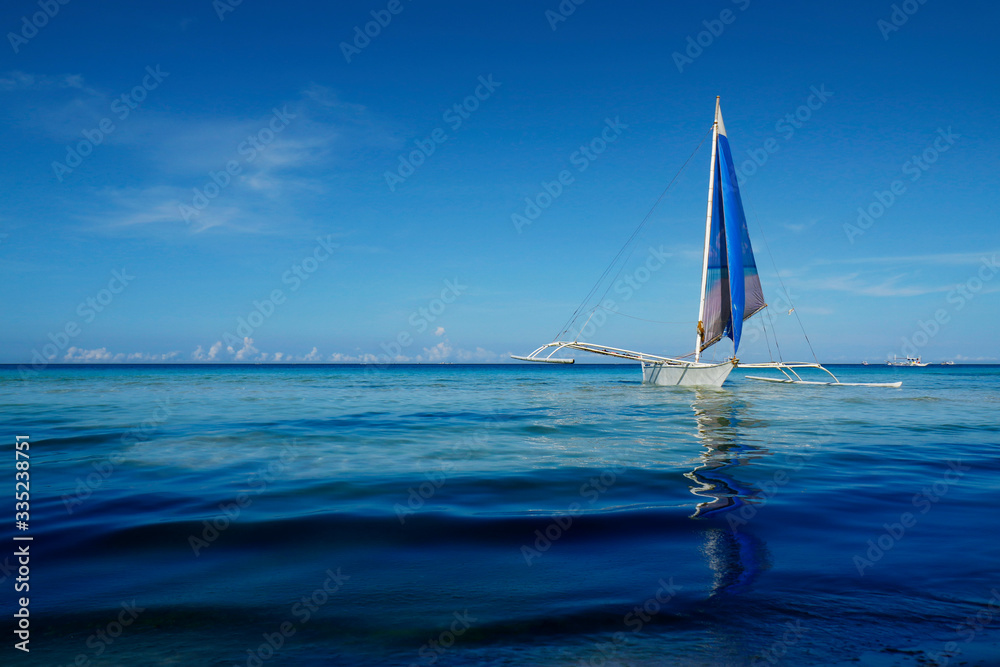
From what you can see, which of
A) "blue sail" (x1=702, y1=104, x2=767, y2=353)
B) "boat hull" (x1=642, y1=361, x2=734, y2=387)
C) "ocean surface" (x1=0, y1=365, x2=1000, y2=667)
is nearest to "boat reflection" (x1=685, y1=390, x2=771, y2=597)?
"ocean surface" (x1=0, y1=365, x2=1000, y2=667)

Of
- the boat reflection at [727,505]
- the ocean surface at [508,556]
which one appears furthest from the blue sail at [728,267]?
the ocean surface at [508,556]

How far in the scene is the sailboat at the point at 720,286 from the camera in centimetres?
4259

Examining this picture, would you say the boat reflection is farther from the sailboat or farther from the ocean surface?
the sailboat

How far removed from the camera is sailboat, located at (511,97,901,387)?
42.6 metres

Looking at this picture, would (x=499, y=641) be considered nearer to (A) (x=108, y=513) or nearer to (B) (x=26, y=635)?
(B) (x=26, y=635)

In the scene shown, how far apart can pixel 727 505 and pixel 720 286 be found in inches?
1521

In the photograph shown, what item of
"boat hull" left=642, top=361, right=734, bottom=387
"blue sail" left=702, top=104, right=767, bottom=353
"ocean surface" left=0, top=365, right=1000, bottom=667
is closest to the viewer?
"ocean surface" left=0, top=365, right=1000, bottom=667

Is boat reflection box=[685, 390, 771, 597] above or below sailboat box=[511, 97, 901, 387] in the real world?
below

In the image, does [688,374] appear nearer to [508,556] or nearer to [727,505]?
[727,505]

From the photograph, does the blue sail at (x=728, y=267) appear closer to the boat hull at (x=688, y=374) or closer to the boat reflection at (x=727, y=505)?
the boat hull at (x=688, y=374)

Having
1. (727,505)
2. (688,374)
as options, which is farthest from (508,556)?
(688,374)

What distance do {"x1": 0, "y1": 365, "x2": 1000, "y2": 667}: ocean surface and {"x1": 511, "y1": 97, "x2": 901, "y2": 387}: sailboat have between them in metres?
27.8

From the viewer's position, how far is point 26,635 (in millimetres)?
A: 4395

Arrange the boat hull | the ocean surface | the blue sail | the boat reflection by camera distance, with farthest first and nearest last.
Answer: the blue sail → the boat hull → the boat reflection → the ocean surface
